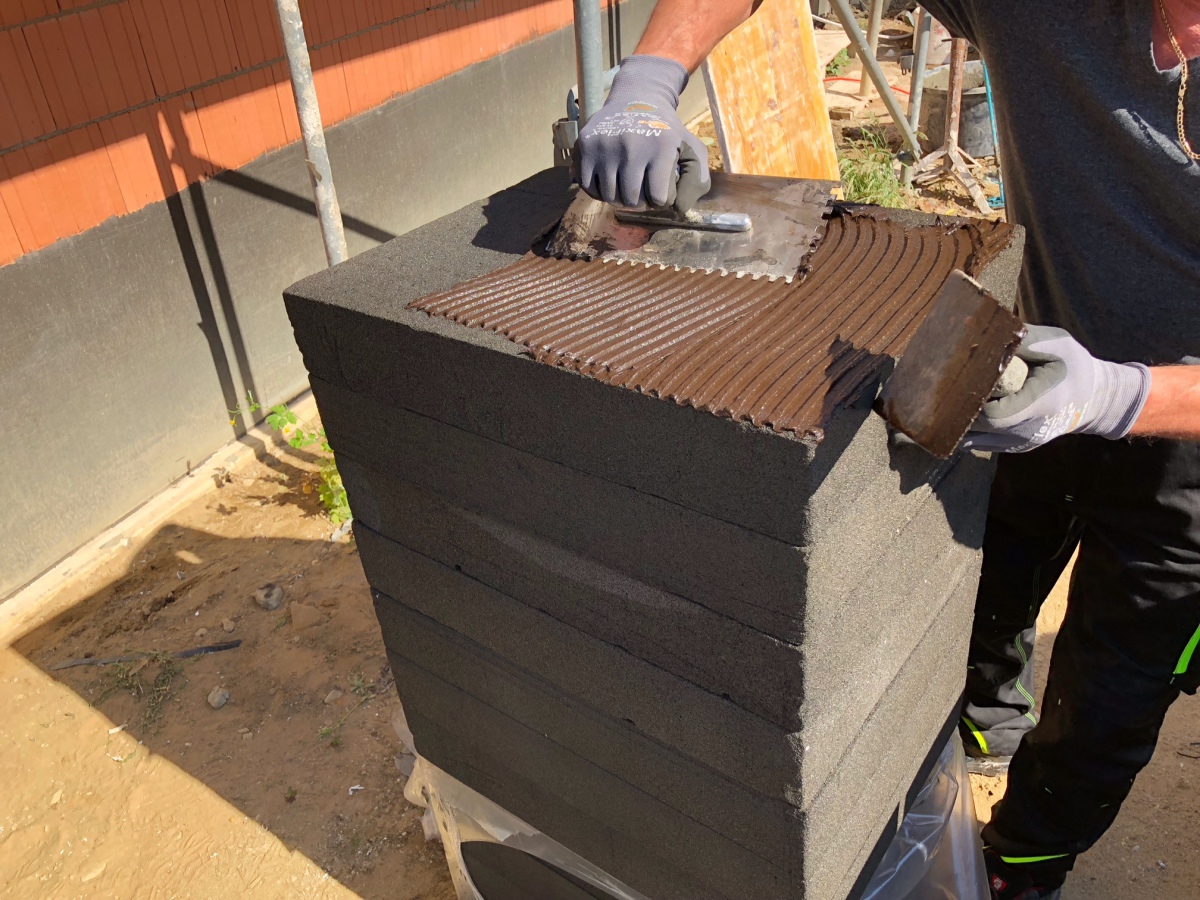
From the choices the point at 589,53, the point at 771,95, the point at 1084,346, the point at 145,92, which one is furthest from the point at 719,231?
the point at 771,95

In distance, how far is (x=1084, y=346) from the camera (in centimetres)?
192

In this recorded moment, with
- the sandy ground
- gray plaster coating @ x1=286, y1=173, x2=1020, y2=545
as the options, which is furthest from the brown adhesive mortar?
the sandy ground

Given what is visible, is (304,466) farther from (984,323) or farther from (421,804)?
(984,323)

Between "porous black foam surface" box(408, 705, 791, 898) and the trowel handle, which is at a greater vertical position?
the trowel handle

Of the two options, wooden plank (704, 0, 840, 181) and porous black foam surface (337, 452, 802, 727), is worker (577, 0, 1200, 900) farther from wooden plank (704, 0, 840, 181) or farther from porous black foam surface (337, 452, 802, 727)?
wooden plank (704, 0, 840, 181)

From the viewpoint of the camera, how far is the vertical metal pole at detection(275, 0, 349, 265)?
311cm

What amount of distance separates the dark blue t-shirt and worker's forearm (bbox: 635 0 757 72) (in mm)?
497

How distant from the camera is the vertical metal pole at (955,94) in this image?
247 inches

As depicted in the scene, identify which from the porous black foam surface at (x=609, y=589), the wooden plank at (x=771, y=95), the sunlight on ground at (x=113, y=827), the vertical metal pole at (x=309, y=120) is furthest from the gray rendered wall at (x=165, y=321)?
the porous black foam surface at (x=609, y=589)

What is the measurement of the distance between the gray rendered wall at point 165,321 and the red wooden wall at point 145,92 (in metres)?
0.10

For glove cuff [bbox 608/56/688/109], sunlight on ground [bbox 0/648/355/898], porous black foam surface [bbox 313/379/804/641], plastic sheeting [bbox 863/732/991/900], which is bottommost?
sunlight on ground [bbox 0/648/355/898]

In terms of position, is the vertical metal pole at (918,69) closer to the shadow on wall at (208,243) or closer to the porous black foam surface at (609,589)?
the shadow on wall at (208,243)

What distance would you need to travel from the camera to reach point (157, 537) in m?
4.00

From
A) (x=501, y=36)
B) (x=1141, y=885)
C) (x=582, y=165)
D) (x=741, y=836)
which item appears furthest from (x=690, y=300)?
(x=501, y=36)
